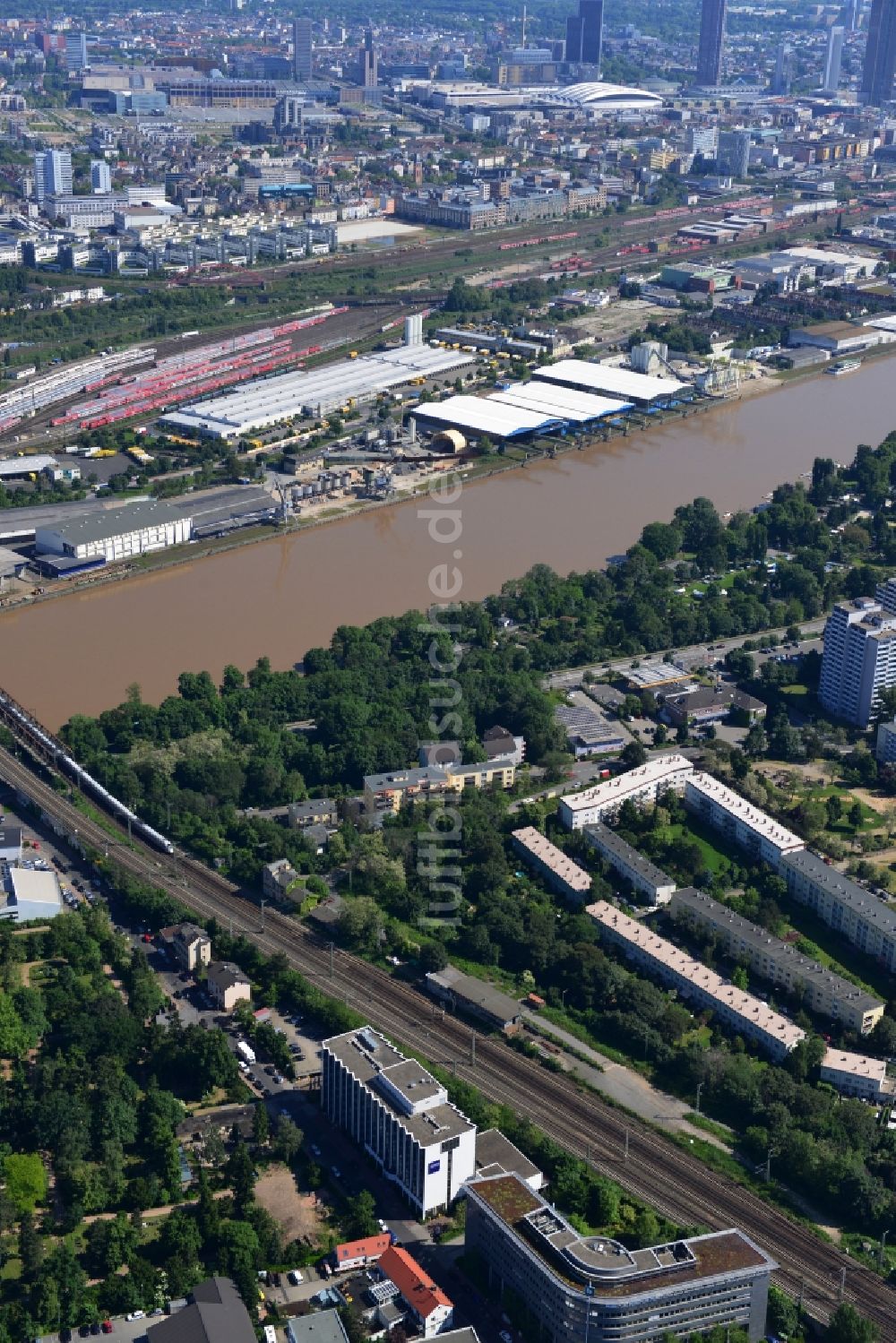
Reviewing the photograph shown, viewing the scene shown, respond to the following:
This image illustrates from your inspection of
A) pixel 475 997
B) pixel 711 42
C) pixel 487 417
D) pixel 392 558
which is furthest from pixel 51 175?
pixel 475 997

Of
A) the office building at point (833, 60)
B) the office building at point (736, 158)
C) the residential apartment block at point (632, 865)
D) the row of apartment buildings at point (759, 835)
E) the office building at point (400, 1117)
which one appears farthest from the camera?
the office building at point (833, 60)

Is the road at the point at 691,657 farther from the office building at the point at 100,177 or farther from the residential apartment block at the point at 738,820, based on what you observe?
the office building at the point at 100,177

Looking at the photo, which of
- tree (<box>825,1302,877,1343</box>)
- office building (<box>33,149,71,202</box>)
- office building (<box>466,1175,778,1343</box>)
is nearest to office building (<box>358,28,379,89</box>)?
office building (<box>33,149,71,202</box>)

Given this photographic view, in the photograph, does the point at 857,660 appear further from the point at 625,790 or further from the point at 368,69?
the point at 368,69

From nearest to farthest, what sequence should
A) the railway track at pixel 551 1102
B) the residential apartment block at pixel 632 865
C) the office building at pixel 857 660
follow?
1. the railway track at pixel 551 1102
2. the residential apartment block at pixel 632 865
3. the office building at pixel 857 660

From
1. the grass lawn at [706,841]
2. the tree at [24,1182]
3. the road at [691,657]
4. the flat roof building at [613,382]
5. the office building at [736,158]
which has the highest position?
the office building at [736,158]

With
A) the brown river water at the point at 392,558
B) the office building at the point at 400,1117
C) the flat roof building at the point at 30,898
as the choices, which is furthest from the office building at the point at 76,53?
the office building at the point at 400,1117
